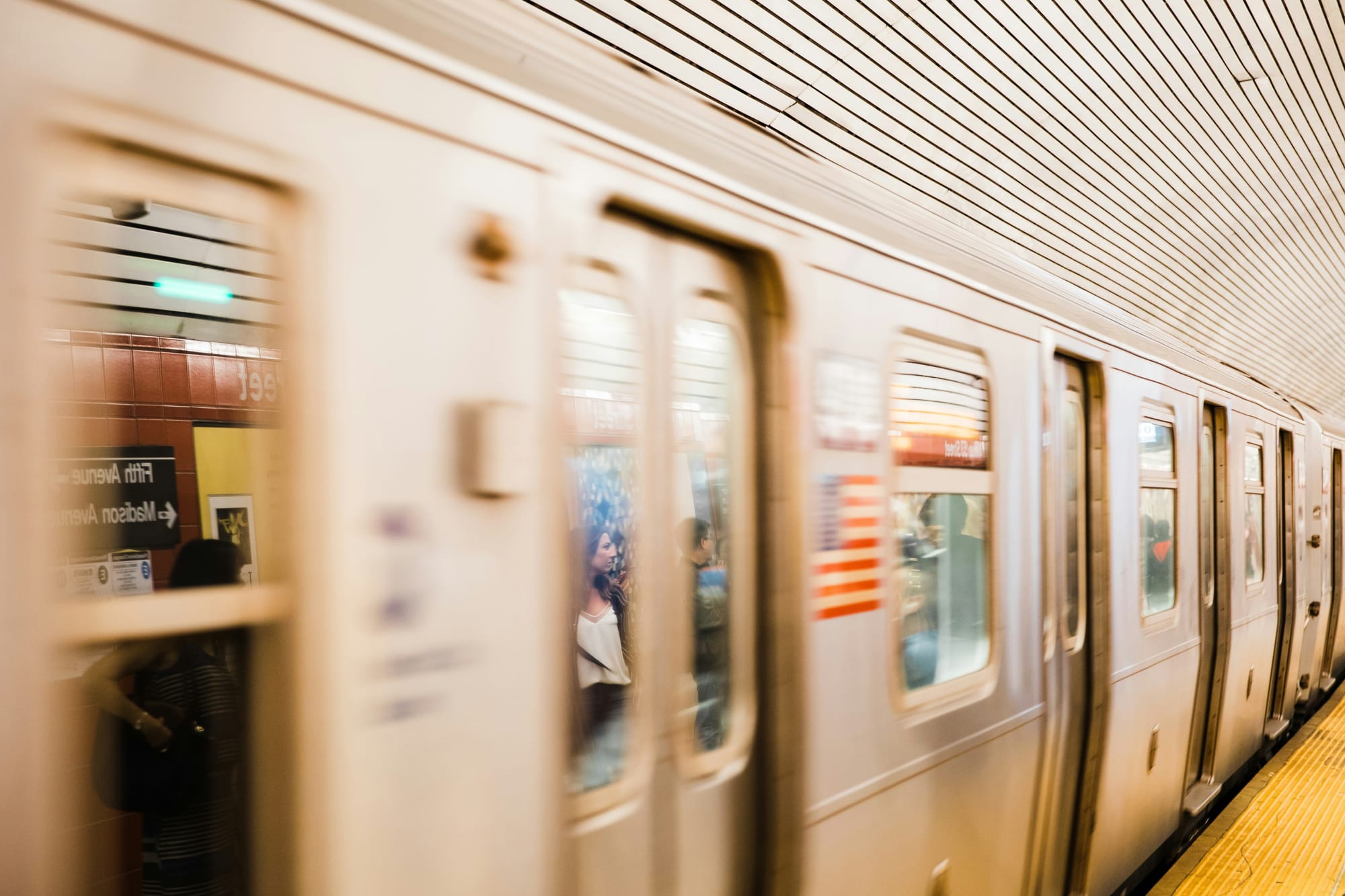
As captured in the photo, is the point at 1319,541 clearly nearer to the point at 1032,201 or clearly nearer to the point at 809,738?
the point at 1032,201

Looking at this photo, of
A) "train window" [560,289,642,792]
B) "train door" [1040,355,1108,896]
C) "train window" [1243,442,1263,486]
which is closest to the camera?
"train window" [560,289,642,792]

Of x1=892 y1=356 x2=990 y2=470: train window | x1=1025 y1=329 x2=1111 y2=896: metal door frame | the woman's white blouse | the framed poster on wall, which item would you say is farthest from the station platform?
the framed poster on wall

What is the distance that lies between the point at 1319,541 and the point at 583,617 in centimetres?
927

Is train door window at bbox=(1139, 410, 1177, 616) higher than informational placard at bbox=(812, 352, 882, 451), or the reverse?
informational placard at bbox=(812, 352, 882, 451)

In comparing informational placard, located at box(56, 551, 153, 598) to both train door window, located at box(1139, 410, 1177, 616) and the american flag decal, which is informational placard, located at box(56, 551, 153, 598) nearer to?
the american flag decal

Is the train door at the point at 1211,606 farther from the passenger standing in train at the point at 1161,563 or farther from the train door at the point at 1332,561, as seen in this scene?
the train door at the point at 1332,561

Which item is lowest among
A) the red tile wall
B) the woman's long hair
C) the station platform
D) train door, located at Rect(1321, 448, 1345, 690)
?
the station platform

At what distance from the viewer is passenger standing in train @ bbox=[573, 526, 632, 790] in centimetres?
159

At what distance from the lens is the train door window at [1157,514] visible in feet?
14.1

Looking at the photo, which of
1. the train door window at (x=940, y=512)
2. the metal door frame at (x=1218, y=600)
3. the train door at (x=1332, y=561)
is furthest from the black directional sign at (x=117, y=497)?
the train door at (x=1332, y=561)

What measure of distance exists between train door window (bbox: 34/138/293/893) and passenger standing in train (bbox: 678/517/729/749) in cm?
82

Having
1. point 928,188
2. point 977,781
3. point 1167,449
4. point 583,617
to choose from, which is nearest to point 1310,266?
point 1167,449

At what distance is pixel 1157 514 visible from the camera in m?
4.57

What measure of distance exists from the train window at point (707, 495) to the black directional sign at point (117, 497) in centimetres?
88
